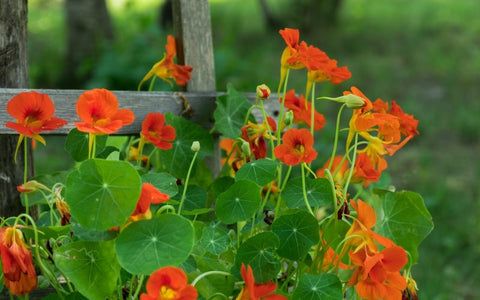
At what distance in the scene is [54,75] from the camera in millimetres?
5219

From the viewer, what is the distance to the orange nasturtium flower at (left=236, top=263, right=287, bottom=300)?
81cm

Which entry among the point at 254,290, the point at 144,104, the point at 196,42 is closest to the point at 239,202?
the point at 254,290

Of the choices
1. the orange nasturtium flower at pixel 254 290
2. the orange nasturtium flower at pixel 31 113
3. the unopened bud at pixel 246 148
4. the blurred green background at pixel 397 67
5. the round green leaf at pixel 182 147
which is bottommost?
the blurred green background at pixel 397 67

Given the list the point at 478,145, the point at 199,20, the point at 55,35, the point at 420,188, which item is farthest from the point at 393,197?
the point at 55,35

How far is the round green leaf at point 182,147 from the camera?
1.24m

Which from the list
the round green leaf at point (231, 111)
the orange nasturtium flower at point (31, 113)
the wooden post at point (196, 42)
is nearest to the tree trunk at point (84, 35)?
the wooden post at point (196, 42)

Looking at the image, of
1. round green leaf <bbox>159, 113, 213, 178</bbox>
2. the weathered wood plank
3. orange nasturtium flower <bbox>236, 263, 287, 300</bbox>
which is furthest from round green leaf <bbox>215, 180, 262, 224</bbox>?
the weathered wood plank

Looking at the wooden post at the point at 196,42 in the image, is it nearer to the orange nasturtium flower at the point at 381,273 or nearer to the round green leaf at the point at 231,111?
the round green leaf at the point at 231,111

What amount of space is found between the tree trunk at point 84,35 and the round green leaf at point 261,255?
4.06 metres

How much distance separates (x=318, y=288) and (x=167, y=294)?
255mm

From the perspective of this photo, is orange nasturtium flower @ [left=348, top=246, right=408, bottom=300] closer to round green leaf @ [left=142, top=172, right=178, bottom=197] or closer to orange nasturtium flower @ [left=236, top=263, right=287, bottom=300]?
orange nasturtium flower @ [left=236, top=263, right=287, bottom=300]

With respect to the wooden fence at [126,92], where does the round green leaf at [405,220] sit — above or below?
below

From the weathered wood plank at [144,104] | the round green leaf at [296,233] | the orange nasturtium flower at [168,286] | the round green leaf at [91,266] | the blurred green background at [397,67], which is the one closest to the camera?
the orange nasturtium flower at [168,286]

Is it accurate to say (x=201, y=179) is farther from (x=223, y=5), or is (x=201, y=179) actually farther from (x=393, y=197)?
(x=223, y=5)
